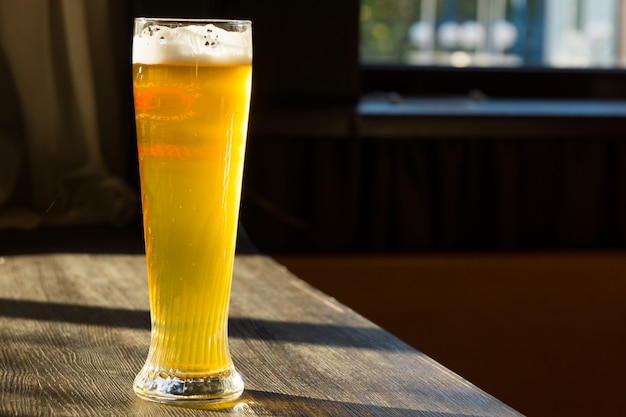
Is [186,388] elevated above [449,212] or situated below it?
above

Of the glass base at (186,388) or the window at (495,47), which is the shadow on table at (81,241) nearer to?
the glass base at (186,388)

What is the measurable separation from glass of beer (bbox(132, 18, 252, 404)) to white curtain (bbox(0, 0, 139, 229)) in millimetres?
985

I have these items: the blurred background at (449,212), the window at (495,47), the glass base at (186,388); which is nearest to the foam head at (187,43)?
the glass base at (186,388)

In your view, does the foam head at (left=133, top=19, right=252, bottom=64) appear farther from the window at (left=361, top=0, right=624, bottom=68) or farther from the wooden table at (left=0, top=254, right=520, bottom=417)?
the window at (left=361, top=0, right=624, bottom=68)

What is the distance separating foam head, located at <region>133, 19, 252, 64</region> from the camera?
27.2 inches

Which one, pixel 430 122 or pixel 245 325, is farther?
pixel 430 122

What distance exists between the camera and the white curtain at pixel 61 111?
5.61ft

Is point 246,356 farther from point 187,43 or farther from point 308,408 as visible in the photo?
point 187,43

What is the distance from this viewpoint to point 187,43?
69 cm

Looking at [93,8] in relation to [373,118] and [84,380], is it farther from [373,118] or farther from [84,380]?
[84,380]

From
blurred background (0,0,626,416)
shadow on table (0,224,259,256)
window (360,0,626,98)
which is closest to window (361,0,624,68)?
window (360,0,626,98)

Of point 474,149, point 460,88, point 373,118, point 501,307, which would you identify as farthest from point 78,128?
point 460,88

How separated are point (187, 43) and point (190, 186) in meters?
0.10

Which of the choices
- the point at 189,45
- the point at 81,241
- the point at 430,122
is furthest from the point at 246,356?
the point at 430,122
